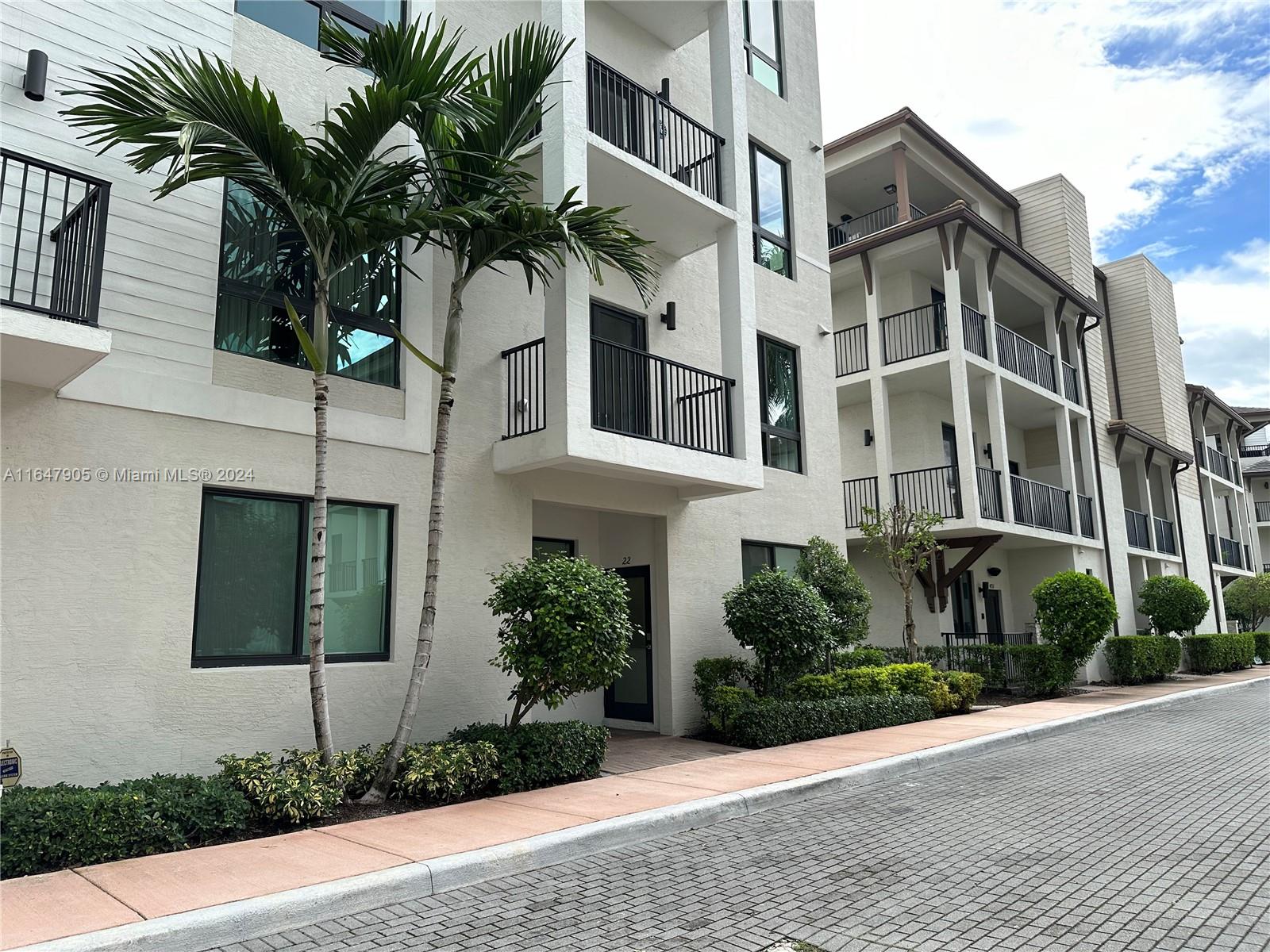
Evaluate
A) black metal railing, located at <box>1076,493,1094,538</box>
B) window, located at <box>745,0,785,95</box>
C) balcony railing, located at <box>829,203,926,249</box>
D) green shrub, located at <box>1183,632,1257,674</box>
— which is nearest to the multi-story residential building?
window, located at <box>745,0,785,95</box>

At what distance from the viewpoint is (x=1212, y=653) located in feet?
85.6

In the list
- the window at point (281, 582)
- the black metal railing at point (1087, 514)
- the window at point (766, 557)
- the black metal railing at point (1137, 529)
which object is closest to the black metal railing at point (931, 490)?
the window at point (766, 557)

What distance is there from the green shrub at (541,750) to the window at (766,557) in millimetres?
5343

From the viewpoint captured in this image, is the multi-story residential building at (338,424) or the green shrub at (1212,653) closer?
the multi-story residential building at (338,424)

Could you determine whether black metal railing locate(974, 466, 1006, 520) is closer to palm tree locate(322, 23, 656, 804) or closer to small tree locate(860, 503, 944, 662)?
small tree locate(860, 503, 944, 662)

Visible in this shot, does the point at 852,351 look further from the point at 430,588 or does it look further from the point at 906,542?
the point at 430,588

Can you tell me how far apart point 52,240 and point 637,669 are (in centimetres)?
875

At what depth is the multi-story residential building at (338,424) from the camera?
678 centimetres

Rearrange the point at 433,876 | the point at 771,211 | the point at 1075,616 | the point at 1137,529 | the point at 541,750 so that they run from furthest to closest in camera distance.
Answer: the point at 1137,529
the point at 1075,616
the point at 771,211
the point at 541,750
the point at 433,876

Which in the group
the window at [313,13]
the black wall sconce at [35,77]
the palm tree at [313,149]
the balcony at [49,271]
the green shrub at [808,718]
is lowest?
the green shrub at [808,718]

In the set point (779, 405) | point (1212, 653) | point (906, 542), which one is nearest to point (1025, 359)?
point (906, 542)

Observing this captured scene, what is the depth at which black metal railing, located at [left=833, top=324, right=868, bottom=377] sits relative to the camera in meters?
21.1

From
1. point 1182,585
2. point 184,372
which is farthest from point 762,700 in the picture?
point 1182,585

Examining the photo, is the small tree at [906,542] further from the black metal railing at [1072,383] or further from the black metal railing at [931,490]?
the black metal railing at [1072,383]
